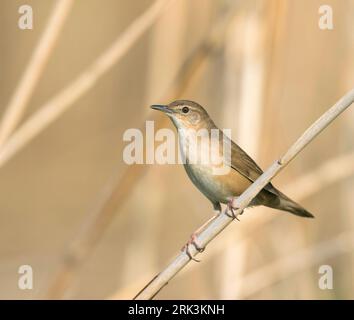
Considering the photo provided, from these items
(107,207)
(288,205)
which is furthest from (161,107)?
(288,205)

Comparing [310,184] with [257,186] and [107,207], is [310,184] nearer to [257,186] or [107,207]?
[107,207]

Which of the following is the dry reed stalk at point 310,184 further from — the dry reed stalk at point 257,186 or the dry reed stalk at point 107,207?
the dry reed stalk at point 257,186

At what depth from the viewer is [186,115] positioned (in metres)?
3.73

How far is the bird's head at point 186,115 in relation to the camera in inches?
145

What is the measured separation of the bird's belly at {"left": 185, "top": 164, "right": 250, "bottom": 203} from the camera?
339 centimetres

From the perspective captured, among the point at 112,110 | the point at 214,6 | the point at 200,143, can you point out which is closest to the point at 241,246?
the point at 200,143

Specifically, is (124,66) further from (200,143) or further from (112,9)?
(200,143)

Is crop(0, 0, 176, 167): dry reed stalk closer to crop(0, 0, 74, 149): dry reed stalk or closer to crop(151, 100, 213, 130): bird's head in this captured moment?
crop(0, 0, 74, 149): dry reed stalk

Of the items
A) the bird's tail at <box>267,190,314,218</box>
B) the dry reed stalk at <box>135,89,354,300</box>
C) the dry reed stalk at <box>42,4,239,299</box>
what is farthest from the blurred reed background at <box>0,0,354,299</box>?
the dry reed stalk at <box>135,89,354,300</box>

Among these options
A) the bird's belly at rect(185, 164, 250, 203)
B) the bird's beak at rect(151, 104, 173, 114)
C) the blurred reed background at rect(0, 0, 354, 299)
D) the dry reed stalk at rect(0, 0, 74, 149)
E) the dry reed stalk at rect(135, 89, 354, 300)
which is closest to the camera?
the dry reed stalk at rect(135, 89, 354, 300)

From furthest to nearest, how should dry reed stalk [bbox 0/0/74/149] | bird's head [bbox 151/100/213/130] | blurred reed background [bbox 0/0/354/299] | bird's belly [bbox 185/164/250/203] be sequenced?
1. bird's head [bbox 151/100/213/130]
2. bird's belly [bbox 185/164/250/203]
3. blurred reed background [bbox 0/0/354/299]
4. dry reed stalk [bbox 0/0/74/149]

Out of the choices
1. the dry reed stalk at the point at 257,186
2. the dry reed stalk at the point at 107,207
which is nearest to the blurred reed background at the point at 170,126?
the dry reed stalk at the point at 107,207

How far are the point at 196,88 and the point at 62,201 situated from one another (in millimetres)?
1913
